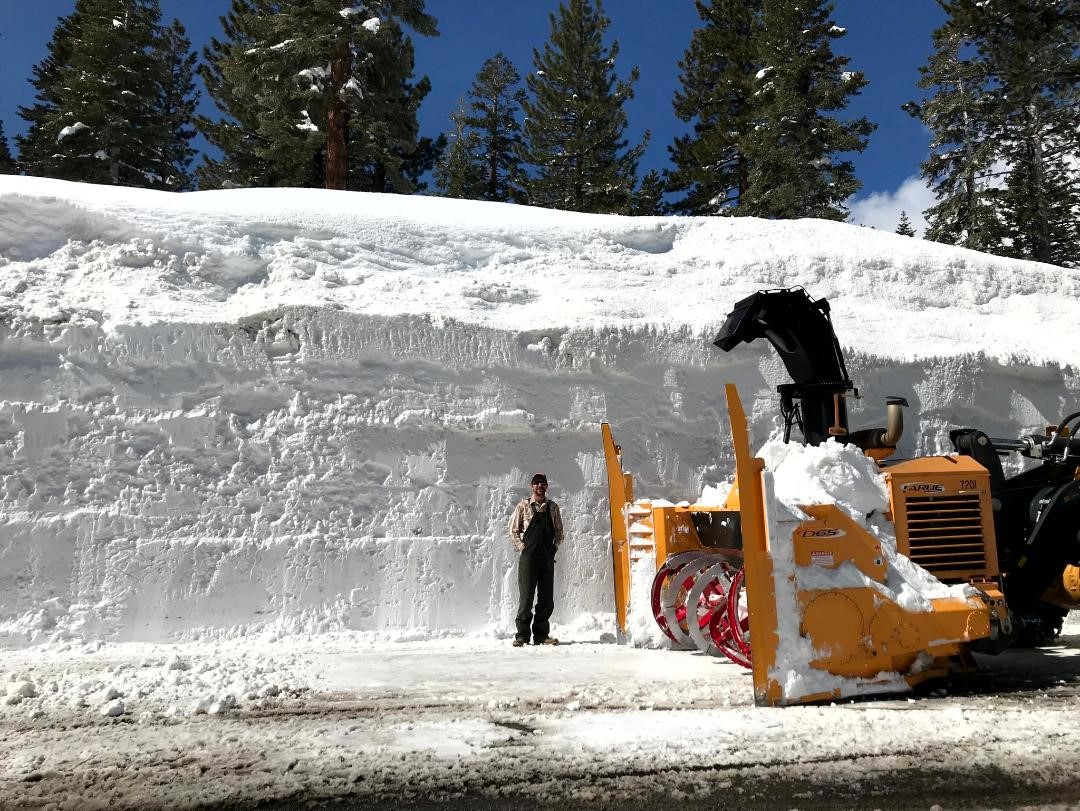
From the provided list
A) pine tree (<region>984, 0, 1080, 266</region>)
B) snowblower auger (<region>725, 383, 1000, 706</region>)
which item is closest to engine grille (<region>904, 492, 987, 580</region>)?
snowblower auger (<region>725, 383, 1000, 706</region>)

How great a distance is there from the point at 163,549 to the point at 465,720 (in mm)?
4536

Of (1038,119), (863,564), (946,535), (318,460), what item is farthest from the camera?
(1038,119)

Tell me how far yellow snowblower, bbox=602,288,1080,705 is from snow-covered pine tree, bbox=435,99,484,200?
80.7 feet

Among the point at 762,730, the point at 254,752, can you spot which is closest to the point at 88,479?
the point at 254,752

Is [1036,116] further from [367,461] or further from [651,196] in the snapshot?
[367,461]

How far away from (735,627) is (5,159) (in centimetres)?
3297

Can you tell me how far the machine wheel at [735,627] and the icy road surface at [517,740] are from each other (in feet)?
0.53

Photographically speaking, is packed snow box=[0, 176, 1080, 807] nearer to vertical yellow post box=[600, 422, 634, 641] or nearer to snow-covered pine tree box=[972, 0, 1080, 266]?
vertical yellow post box=[600, 422, 634, 641]

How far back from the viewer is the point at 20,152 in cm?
2767

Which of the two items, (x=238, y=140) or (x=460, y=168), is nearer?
(x=238, y=140)

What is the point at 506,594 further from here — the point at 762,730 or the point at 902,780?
the point at 902,780

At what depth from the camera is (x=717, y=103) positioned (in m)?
26.2

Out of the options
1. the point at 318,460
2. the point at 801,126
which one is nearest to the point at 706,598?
the point at 318,460

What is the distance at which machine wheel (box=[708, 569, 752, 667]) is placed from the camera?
5.22 metres
